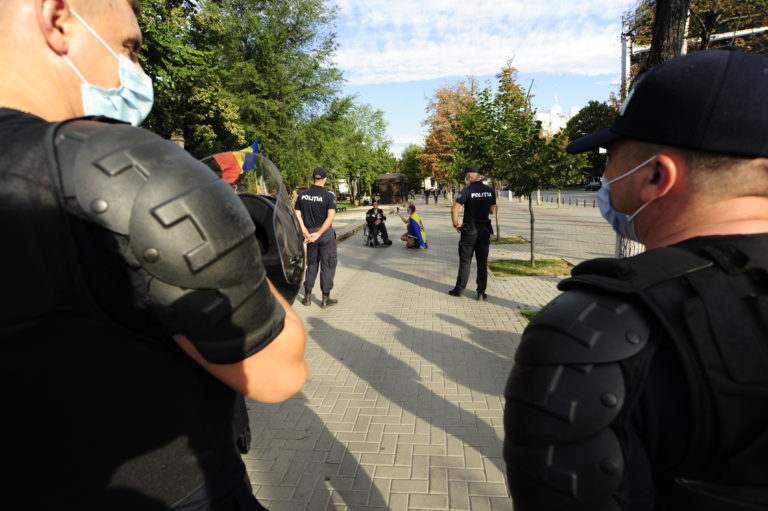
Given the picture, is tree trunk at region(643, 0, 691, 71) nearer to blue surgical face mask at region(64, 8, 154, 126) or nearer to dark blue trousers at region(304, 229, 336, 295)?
blue surgical face mask at region(64, 8, 154, 126)

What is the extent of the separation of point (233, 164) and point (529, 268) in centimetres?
949

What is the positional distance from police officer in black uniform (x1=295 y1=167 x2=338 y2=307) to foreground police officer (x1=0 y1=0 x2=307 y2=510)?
6.02 metres

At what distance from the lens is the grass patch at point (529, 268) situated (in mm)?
9453

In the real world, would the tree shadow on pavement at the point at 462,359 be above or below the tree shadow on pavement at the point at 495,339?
above

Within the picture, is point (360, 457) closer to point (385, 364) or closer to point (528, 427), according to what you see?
point (385, 364)

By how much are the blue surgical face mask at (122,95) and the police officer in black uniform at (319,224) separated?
5.68m

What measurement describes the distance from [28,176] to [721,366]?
1224 millimetres

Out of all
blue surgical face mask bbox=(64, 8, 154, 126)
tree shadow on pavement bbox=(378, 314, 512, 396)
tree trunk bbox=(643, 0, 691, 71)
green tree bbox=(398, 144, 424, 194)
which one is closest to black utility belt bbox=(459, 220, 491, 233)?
tree shadow on pavement bbox=(378, 314, 512, 396)

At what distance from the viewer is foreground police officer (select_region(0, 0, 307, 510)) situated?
2.15 feet

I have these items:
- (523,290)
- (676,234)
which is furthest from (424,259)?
(676,234)

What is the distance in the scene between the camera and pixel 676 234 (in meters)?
0.98

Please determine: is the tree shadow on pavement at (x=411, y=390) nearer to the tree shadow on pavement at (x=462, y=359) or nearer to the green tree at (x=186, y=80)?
the tree shadow on pavement at (x=462, y=359)

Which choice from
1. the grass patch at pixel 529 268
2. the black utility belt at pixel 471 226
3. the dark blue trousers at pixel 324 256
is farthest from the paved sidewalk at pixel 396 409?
the black utility belt at pixel 471 226

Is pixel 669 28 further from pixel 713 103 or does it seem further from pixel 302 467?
pixel 302 467
